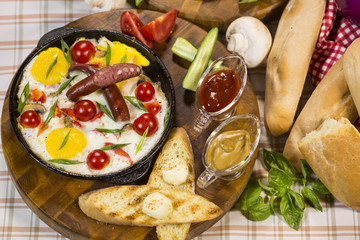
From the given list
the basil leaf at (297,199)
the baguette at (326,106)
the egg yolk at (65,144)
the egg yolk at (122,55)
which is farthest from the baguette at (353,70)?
the egg yolk at (65,144)

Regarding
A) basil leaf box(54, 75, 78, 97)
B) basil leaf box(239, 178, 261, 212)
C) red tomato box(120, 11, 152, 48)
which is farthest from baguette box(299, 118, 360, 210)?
basil leaf box(54, 75, 78, 97)

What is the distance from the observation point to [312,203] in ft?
13.2

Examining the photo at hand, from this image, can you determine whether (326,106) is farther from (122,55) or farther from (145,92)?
(122,55)

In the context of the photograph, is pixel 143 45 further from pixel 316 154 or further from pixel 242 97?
pixel 316 154

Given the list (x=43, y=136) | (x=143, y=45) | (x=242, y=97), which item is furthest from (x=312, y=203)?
(x=43, y=136)

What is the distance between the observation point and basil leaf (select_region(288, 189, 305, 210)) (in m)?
3.89

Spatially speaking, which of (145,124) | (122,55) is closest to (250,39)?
(122,55)

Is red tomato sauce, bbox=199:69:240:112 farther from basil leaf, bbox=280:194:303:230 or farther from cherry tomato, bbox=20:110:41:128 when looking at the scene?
cherry tomato, bbox=20:110:41:128

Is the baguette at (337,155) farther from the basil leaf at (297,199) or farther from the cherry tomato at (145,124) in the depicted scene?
the cherry tomato at (145,124)

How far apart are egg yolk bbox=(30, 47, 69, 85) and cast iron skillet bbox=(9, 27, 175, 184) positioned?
0.05 m

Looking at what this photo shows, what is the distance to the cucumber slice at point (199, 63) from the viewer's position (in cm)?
399

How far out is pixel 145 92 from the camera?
379 cm

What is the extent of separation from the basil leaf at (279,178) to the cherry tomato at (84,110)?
1.42 m

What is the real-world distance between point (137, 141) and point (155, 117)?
0.23 m
